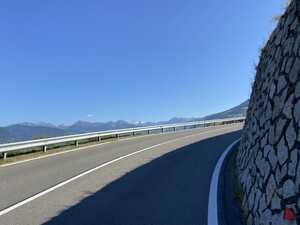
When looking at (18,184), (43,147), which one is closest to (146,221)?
(18,184)

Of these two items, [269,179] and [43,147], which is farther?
[43,147]

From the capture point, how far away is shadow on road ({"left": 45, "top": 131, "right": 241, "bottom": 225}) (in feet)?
28.4

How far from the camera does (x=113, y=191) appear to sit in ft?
38.2

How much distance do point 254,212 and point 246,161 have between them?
109 inches

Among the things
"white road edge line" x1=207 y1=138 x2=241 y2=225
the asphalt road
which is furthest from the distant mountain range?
"white road edge line" x1=207 y1=138 x2=241 y2=225

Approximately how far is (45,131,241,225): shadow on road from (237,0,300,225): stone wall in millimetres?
1149

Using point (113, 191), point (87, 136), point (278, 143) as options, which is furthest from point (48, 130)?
point (278, 143)

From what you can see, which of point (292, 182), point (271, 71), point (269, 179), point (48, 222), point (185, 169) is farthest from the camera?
point (185, 169)

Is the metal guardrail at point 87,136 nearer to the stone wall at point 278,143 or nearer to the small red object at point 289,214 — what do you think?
the stone wall at point 278,143

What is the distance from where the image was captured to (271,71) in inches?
396

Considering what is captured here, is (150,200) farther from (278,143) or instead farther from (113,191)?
(278,143)

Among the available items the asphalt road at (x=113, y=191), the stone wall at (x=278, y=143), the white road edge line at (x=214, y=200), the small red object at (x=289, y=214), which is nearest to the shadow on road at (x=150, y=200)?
the asphalt road at (x=113, y=191)

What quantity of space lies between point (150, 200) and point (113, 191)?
149 cm

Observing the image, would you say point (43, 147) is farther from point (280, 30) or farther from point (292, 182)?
point (292, 182)
